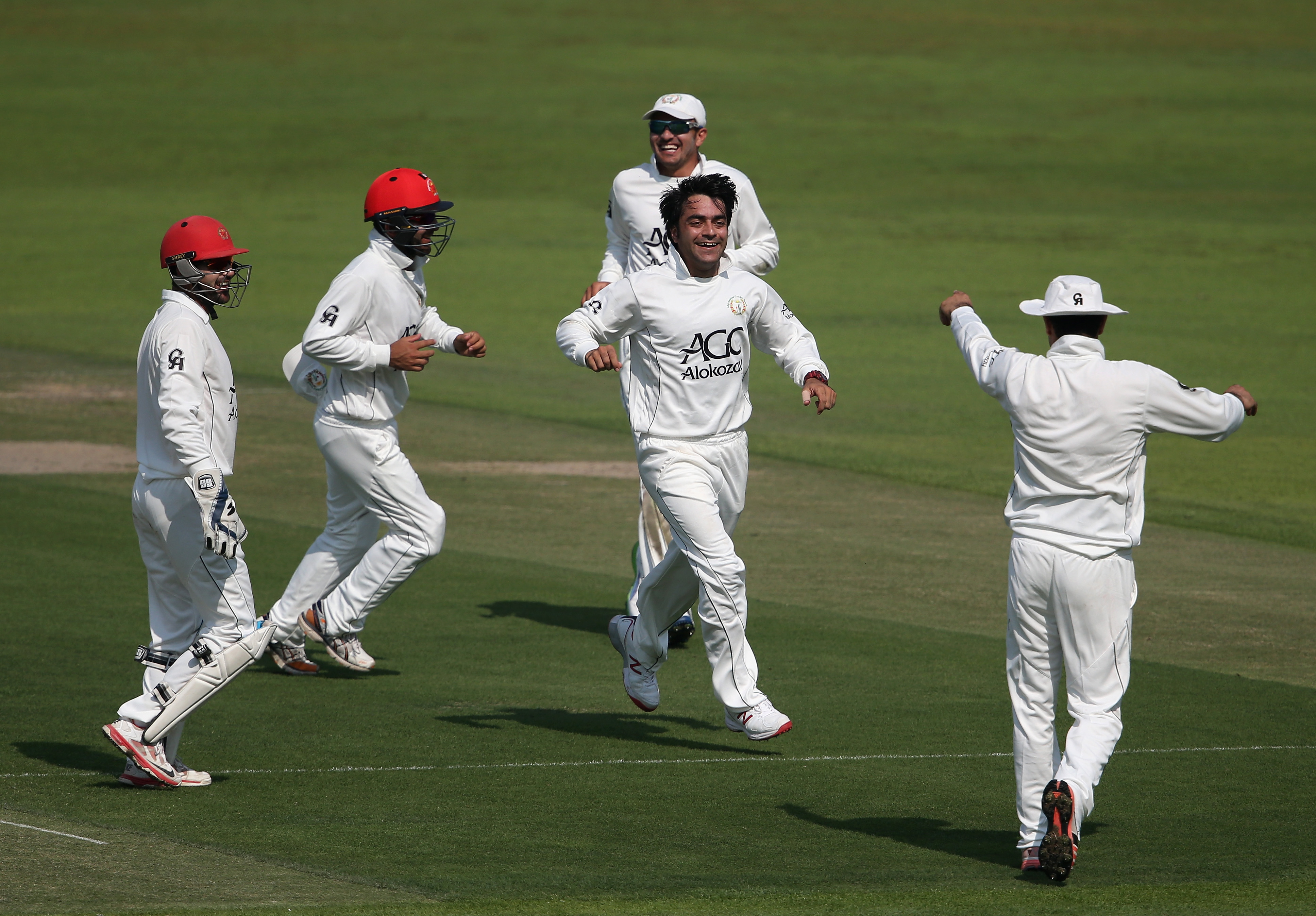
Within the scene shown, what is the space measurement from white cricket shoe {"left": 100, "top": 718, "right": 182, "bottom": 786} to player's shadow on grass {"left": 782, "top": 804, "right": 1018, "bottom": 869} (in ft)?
8.06

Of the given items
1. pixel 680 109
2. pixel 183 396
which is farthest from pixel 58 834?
pixel 680 109

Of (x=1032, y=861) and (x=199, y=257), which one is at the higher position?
(x=199, y=257)

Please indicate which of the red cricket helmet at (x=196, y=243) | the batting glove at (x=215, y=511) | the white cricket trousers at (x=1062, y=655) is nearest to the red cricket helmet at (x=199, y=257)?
the red cricket helmet at (x=196, y=243)

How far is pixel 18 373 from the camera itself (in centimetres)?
2252

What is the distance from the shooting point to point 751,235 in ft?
36.7

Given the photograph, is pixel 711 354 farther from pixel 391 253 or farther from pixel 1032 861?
pixel 1032 861

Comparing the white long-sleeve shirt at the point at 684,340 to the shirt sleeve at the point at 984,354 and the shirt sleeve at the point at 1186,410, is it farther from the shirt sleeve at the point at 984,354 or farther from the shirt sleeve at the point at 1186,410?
the shirt sleeve at the point at 1186,410

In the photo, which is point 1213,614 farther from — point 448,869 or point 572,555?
point 448,869

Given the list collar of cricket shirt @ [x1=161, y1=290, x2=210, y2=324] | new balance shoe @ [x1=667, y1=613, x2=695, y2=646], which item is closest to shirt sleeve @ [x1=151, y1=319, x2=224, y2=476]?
collar of cricket shirt @ [x1=161, y1=290, x2=210, y2=324]

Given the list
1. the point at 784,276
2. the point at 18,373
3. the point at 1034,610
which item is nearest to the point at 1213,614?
the point at 1034,610

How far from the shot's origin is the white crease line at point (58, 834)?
6.80 meters

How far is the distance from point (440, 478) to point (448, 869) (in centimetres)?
1006

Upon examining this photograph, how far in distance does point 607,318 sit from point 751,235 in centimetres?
277

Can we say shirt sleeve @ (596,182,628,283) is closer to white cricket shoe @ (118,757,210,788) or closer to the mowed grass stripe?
the mowed grass stripe
